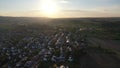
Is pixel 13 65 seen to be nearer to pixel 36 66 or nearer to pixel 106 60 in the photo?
pixel 36 66

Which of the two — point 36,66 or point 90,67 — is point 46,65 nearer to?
point 36,66

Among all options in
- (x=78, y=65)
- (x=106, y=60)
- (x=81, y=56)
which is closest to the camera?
(x=78, y=65)

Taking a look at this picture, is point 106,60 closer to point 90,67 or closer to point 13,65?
point 90,67

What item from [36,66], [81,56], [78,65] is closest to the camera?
[36,66]

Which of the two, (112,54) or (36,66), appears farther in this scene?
(112,54)

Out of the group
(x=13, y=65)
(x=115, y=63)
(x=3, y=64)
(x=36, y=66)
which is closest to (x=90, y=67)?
(x=115, y=63)

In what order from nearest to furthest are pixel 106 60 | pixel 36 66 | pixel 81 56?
pixel 36 66, pixel 106 60, pixel 81 56

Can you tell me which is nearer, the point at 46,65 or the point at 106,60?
the point at 46,65

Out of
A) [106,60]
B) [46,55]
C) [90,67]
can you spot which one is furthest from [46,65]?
[106,60]

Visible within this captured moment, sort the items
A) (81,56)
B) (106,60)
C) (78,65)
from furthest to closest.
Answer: (81,56) < (106,60) < (78,65)
